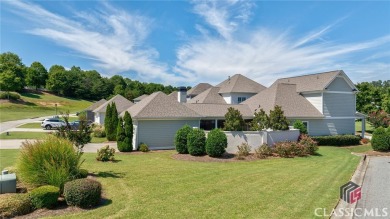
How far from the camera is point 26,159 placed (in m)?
9.30

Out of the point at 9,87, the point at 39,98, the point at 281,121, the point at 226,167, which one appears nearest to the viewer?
the point at 226,167

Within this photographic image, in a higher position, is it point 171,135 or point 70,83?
point 70,83

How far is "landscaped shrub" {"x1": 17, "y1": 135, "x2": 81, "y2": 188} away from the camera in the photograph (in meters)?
9.12

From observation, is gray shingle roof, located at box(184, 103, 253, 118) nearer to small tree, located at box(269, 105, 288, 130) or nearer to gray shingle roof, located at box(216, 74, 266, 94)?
small tree, located at box(269, 105, 288, 130)

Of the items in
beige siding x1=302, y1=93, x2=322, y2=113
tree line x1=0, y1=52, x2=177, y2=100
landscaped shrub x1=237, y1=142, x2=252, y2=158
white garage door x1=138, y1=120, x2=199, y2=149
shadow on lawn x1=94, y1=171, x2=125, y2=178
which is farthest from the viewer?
tree line x1=0, y1=52, x2=177, y2=100

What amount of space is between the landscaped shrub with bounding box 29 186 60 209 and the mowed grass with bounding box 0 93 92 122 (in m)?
53.4

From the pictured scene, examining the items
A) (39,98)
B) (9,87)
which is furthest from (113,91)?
(9,87)

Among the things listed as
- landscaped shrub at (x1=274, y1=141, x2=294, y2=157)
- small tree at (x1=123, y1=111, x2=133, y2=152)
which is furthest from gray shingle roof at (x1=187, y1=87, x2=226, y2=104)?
landscaped shrub at (x1=274, y1=141, x2=294, y2=157)

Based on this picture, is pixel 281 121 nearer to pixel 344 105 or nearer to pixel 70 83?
pixel 344 105

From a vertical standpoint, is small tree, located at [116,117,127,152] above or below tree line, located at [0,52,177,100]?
below

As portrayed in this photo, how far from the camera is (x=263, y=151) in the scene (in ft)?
61.4

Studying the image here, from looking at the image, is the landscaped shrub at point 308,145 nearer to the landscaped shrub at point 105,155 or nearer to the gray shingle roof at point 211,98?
the landscaped shrub at point 105,155

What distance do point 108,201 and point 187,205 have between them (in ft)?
8.94

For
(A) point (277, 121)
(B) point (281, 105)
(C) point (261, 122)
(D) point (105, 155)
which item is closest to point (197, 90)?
(B) point (281, 105)
